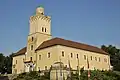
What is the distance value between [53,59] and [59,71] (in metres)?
18.1

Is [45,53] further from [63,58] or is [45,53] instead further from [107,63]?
[107,63]

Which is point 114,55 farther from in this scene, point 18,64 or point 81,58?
point 18,64

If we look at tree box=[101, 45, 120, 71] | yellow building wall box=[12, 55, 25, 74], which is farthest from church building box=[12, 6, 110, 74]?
tree box=[101, 45, 120, 71]

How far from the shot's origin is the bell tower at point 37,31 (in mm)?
60500

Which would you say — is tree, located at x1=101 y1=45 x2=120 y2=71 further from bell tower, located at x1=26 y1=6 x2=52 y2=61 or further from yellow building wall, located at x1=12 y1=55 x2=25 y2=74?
yellow building wall, located at x1=12 y1=55 x2=25 y2=74

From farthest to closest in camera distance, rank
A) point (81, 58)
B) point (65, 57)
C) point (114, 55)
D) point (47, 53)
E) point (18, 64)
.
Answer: point (114, 55), point (18, 64), point (81, 58), point (47, 53), point (65, 57)

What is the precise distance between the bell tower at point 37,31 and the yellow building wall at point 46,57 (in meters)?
3.05

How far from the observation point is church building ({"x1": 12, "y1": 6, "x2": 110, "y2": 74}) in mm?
55053

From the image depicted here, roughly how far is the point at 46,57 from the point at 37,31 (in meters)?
8.58

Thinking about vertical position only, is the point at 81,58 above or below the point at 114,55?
below

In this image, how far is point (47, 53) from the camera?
56.2 meters

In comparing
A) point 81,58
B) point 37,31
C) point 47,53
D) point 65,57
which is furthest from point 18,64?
point 81,58

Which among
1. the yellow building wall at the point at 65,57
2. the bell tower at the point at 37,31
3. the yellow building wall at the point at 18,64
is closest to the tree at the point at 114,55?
the yellow building wall at the point at 65,57

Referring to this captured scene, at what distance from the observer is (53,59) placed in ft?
178
